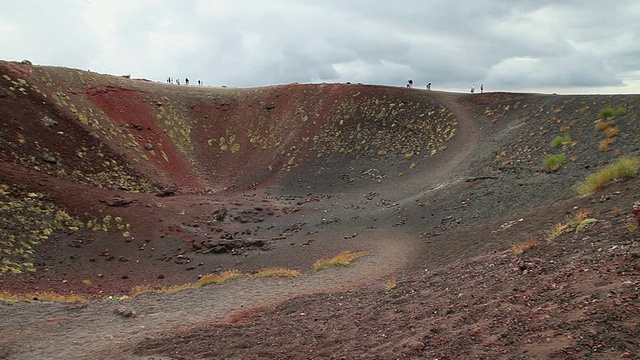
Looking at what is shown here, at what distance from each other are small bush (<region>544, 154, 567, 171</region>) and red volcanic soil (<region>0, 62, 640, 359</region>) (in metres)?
0.48

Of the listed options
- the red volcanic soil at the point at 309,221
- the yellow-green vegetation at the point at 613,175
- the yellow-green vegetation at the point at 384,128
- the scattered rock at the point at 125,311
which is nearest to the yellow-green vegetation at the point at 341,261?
the red volcanic soil at the point at 309,221

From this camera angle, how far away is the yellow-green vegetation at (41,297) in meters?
15.0

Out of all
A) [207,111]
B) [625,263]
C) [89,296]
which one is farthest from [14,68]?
[625,263]

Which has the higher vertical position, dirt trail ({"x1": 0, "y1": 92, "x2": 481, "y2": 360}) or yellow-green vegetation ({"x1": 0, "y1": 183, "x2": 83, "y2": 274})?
yellow-green vegetation ({"x1": 0, "y1": 183, "x2": 83, "y2": 274})

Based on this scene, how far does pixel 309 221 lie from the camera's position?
28.6m

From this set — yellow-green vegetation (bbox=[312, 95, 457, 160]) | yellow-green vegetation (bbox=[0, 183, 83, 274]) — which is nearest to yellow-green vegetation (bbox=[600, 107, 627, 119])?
yellow-green vegetation (bbox=[312, 95, 457, 160])

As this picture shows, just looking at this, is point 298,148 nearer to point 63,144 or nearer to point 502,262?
point 63,144

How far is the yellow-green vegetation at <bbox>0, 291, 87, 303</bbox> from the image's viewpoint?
15.0 meters

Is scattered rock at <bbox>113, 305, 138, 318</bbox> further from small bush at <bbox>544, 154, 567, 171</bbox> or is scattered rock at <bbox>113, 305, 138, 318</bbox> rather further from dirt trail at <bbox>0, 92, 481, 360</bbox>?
small bush at <bbox>544, 154, 567, 171</bbox>

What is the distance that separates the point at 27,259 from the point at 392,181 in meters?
25.6

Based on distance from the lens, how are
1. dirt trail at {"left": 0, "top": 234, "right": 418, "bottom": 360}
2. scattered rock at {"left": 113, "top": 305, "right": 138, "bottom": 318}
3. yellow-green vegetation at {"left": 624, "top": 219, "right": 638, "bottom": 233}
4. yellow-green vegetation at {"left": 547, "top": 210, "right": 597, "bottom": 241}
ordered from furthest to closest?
scattered rock at {"left": 113, "top": 305, "right": 138, "bottom": 318} < yellow-green vegetation at {"left": 547, "top": 210, "right": 597, "bottom": 241} < dirt trail at {"left": 0, "top": 234, "right": 418, "bottom": 360} < yellow-green vegetation at {"left": 624, "top": 219, "right": 638, "bottom": 233}

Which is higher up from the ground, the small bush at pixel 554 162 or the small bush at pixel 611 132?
the small bush at pixel 611 132

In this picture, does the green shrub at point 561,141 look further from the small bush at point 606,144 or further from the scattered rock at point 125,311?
the scattered rock at point 125,311

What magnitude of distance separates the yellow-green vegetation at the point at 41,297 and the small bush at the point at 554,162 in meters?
23.6
